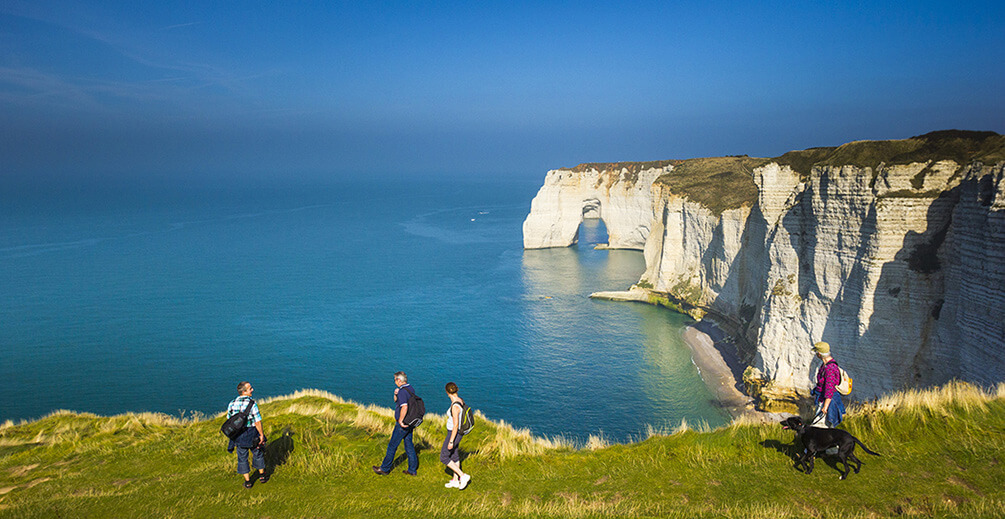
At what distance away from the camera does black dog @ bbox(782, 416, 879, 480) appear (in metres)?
7.49

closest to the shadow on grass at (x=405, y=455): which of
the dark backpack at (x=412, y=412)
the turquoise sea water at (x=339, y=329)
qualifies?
the dark backpack at (x=412, y=412)

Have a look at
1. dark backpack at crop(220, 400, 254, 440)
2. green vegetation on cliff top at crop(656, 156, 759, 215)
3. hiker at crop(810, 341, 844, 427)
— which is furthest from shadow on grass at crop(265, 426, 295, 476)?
green vegetation on cliff top at crop(656, 156, 759, 215)

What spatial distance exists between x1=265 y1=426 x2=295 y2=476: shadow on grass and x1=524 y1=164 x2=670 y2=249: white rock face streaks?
73.1 meters

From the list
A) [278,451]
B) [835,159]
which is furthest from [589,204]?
[278,451]

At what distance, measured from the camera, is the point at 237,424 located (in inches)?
325

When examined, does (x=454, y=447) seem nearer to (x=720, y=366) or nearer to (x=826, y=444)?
(x=826, y=444)

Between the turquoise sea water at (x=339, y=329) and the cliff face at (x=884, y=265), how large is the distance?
6823 mm

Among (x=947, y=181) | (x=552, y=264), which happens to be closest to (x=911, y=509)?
(x=947, y=181)

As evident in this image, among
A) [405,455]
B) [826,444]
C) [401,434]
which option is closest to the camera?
[826,444]

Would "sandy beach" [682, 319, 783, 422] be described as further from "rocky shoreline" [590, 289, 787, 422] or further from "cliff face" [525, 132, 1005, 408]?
"cliff face" [525, 132, 1005, 408]

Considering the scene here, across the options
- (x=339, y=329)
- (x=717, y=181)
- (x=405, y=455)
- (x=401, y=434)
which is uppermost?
(x=717, y=181)

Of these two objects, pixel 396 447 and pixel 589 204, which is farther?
pixel 589 204

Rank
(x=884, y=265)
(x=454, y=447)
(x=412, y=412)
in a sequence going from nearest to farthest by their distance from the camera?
(x=454, y=447) → (x=412, y=412) → (x=884, y=265)

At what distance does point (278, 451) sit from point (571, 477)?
5.60 meters
